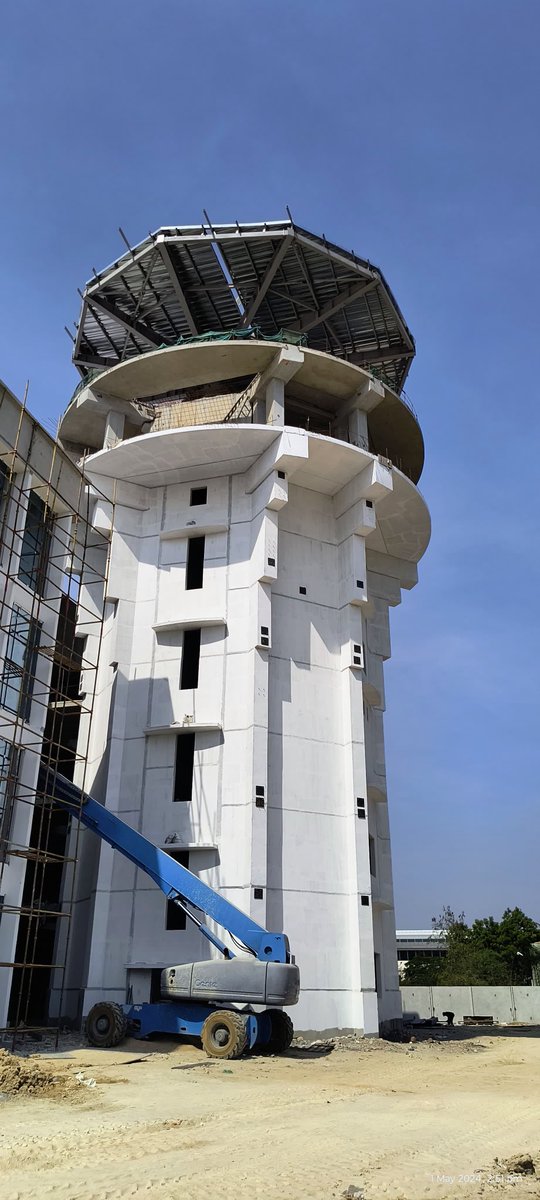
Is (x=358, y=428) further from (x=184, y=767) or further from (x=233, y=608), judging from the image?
(x=184, y=767)

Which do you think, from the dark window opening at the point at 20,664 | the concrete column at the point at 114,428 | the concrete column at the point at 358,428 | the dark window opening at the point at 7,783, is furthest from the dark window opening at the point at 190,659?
the concrete column at the point at 358,428

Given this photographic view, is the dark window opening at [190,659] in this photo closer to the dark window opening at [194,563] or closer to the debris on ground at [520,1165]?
the dark window opening at [194,563]

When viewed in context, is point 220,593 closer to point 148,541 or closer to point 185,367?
point 148,541

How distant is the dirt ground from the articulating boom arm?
92.4 inches

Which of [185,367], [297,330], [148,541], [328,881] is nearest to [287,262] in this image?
[297,330]

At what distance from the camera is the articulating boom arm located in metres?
19.9

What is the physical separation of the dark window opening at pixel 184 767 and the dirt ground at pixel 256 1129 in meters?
8.54

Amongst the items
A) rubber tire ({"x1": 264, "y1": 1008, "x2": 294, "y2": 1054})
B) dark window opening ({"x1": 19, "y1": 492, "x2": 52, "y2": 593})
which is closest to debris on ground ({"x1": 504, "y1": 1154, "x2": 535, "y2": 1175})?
rubber tire ({"x1": 264, "y1": 1008, "x2": 294, "y2": 1054})

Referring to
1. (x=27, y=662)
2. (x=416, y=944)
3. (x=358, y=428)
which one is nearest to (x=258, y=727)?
(x=27, y=662)

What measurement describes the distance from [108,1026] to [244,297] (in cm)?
2463

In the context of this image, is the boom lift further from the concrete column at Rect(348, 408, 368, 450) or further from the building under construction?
the concrete column at Rect(348, 408, 368, 450)

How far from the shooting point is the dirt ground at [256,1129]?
791 cm

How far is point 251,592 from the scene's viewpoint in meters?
27.8

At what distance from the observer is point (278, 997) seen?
18531 millimetres
